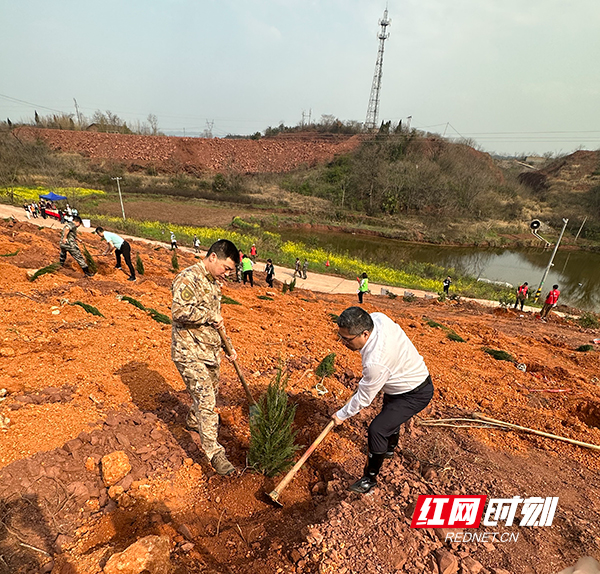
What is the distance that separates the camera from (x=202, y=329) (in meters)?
2.81

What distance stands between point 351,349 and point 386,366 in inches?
16.0

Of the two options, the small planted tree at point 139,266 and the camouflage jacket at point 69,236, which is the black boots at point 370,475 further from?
the small planted tree at point 139,266

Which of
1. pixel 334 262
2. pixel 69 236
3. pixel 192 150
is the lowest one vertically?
pixel 334 262

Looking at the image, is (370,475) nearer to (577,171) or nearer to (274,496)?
(274,496)

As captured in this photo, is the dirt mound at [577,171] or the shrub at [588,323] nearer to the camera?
the shrub at [588,323]

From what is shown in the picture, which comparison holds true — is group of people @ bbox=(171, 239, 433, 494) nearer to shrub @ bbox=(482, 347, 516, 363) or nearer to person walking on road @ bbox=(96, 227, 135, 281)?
shrub @ bbox=(482, 347, 516, 363)

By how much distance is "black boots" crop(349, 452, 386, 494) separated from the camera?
2566 millimetres

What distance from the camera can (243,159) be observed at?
175 feet

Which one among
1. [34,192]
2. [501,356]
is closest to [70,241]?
[501,356]

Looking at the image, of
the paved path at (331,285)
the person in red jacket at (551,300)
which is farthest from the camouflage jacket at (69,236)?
the person in red jacket at (551,300)

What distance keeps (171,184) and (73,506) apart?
4961 cm

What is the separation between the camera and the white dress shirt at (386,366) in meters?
2.34

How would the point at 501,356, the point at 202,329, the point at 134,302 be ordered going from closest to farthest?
1. the point at 202,329
2. the point at 134,302
3. the point at 501,356

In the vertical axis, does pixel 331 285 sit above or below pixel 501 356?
below
